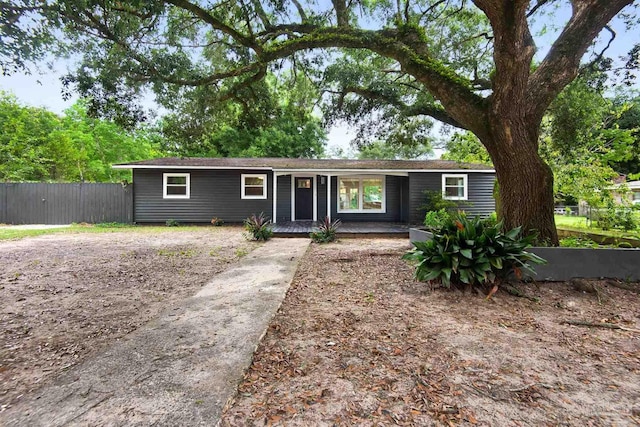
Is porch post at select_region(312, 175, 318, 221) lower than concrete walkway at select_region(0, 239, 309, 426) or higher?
higher

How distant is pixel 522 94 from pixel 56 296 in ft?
22.4

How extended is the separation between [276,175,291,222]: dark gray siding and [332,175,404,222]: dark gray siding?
1918mm

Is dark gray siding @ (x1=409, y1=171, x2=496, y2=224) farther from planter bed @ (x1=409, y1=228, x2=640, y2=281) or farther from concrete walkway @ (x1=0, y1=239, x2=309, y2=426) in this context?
concrete walkway @ (x1=0, y1=239, x2=309, y2=426)

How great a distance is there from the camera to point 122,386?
1.87 m

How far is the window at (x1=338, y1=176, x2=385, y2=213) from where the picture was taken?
44.5 feet

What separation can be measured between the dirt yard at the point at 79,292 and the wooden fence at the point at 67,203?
4.97m

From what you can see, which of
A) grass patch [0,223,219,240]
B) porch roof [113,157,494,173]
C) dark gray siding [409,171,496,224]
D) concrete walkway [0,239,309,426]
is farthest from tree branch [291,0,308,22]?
grass patch [0,223,219,240]

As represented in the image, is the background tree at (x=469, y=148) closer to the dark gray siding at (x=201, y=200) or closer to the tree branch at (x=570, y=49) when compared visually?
the tree branch at (x=570, y=49)

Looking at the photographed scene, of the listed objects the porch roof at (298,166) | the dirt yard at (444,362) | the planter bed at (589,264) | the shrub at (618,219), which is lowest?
the dirt yard at (444,362)

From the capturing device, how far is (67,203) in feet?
43.0

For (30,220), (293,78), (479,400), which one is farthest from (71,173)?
(479,400)

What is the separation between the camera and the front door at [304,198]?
44.7 feet

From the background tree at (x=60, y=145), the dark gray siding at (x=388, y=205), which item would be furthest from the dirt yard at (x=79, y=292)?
the background tree at (x=60, y=145)

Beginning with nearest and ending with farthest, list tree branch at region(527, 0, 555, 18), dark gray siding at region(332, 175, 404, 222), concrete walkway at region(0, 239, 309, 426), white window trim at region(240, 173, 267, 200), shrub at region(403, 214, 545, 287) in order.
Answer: concrete walkway at region(0, 239, 309, 426) → shrub at region(403, 214, 545, 287) → tree branch at region(527, 0, 555, 18) → white window trim at region(240, 173, 267, 200) → dark gray siding at region(332, 175, 404, 222)
